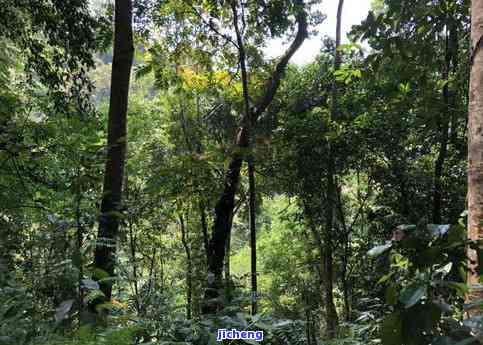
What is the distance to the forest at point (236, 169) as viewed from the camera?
180 centimetres

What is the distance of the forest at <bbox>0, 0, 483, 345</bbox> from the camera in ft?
5.91

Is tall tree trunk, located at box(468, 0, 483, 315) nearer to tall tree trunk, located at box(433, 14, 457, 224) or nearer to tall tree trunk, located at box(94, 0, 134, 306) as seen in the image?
tall tree trunk, located at box(433, 14, 457, 224)

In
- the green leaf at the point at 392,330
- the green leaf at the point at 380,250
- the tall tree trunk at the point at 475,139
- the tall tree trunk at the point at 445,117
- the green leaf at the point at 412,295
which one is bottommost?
the green leaf at the point at 392,330

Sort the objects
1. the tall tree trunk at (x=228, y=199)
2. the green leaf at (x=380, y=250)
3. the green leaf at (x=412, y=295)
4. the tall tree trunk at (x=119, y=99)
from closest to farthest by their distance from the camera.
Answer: the green leaf at (x=412, y=295) < the green leaf at (x=380, y=250) < the tall tree trunk at (x=119, y=99) < the tall tree trunk at (x=228, y=199)

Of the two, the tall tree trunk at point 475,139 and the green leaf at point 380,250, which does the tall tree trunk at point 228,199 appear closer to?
the tall tree trunk at point 475,139

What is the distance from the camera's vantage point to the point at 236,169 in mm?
5914

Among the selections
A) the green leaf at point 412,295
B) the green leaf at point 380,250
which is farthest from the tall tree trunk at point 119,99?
the green leaf at point 412,295

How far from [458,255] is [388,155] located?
18.4 feet

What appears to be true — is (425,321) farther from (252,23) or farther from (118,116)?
(252,23)

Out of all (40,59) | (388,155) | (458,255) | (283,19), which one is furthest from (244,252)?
(458,255)

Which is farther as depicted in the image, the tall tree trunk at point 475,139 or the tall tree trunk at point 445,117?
the tall tree trunk at point 445,117

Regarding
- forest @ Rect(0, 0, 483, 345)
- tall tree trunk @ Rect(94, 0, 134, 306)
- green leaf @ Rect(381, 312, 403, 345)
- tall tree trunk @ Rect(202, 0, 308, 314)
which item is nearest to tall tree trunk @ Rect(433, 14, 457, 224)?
forest @ Rect(0, 0, 483, 345)

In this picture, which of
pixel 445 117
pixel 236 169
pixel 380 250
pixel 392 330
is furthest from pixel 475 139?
pixel 236 169

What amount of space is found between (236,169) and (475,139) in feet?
13.9
